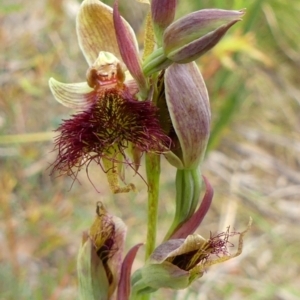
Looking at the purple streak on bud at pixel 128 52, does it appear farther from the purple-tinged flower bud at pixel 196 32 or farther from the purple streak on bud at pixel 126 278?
the purple streak on bud at pixel 126 278

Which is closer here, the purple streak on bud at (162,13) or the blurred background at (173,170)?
the purple streak on bud at (162,13)

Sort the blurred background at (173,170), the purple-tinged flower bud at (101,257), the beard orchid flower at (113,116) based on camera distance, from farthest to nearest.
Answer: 1. the blurred background at (173,170)
2. the purple-tinged flower bud at (101,257)
3. the beard orchid flower at (113,116)

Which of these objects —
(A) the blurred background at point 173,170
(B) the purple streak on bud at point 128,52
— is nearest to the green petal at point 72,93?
(B) the purple streak on bud at point 128,52

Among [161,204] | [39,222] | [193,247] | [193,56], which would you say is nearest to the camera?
[193,56]

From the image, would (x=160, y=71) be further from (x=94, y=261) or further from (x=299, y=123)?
(x=299, y=123)

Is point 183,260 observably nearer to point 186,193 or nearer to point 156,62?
point 186,193

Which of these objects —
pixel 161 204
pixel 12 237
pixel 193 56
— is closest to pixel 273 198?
pixel 161 204
